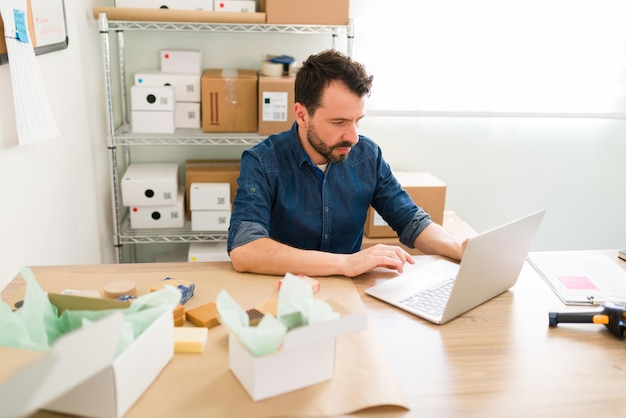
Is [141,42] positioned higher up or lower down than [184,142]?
higher up

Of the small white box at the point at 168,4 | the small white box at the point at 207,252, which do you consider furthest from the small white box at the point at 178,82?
the small white box at the point at 207,252

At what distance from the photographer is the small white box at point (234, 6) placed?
257 centimetres

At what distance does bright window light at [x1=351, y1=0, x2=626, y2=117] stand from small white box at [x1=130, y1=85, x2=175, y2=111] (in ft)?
3.08

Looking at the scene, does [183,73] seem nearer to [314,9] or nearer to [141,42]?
[141,42]

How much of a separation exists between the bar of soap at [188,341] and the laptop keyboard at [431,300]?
1.69ft

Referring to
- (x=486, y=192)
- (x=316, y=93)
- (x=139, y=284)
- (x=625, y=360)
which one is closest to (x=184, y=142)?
(x=316, y=93)

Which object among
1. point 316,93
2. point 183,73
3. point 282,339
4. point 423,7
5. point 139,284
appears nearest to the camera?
point 282,339

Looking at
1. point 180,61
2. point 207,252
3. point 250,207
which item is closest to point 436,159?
point 207,252

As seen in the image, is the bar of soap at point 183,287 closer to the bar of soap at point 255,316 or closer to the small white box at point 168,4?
the bar of soap at point 255,316

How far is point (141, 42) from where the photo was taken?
9.14 feet

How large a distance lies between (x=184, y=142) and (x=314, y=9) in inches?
32.0

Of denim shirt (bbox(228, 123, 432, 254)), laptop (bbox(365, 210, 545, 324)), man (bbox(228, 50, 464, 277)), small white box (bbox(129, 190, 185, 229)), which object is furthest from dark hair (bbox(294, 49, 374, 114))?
small white box (bbox(129, 190, 185, 229))

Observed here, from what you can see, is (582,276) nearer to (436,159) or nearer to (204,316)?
(204,316)

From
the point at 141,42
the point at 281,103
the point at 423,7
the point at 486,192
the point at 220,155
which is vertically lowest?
the point at 486,192
